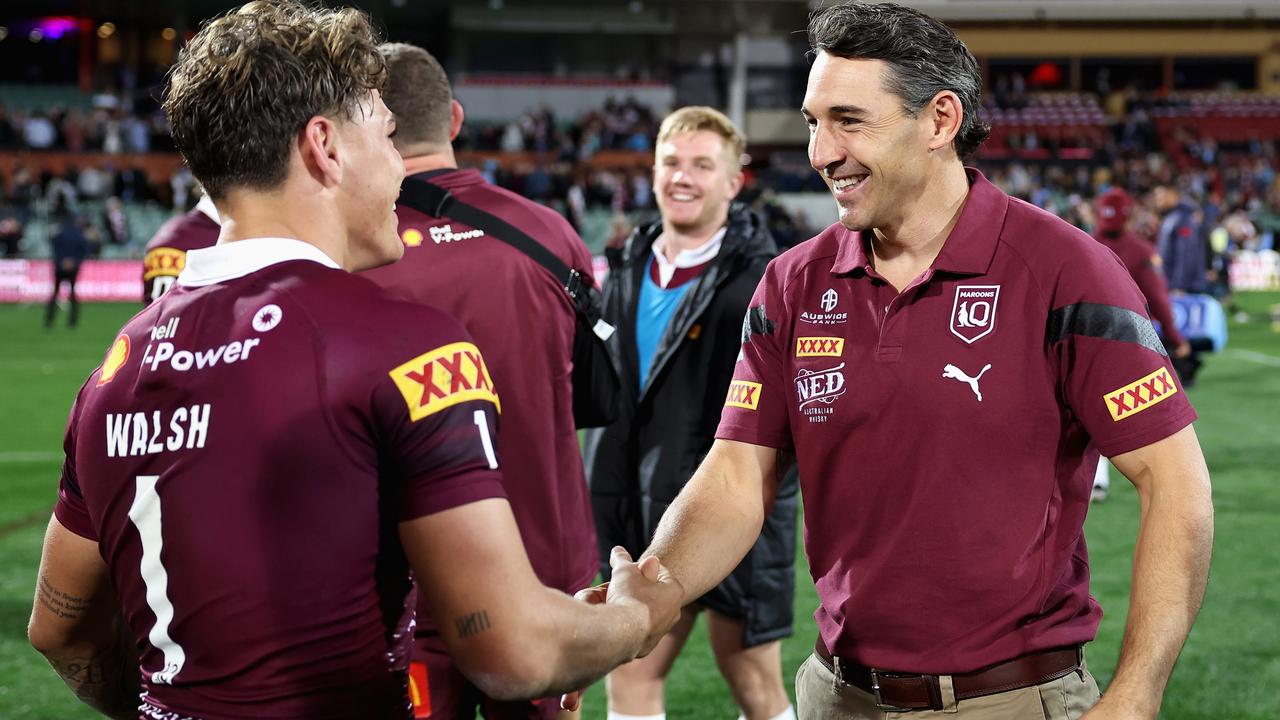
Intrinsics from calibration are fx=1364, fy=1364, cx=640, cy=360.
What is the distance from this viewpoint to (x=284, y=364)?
6.16 feet

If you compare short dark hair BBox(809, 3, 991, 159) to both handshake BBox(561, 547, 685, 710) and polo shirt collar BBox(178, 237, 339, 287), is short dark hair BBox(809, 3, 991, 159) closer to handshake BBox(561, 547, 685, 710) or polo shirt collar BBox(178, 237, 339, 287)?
handshake BBox(561, 547, 685, 710)

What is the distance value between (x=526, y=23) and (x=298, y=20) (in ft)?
141

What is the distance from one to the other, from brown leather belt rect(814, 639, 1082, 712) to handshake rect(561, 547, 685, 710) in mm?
433

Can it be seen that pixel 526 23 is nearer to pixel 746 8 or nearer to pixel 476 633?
pixel 746 8

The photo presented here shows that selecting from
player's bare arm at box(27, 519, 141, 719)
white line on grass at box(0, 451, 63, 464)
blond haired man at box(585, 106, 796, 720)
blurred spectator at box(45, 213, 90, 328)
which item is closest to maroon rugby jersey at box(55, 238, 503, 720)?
player's bare arm at box(27, 519, 141, 719)

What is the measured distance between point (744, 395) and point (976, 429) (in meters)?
0.55

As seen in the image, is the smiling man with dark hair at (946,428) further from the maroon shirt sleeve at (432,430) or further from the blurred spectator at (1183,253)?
the blurred spectator at (1183,253)

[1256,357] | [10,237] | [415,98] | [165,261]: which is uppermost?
[415,98]

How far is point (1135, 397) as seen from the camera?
2.50 metres

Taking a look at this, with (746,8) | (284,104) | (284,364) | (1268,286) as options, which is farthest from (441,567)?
(746,8)

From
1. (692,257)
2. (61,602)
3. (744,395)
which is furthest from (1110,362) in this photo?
(692,257)

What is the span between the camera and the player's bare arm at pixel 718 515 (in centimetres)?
281

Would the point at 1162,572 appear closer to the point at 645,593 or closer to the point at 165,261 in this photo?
the point at 645,593

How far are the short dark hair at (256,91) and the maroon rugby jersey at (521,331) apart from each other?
1.41 m
